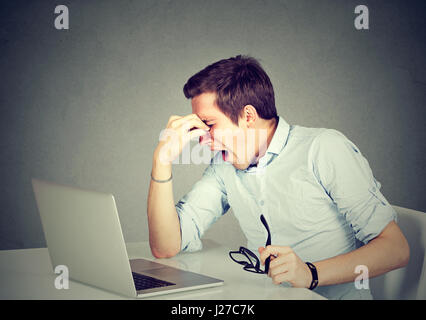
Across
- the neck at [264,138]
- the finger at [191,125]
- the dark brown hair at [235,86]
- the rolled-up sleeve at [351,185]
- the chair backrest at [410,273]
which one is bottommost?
the chair backrest at [410,273]

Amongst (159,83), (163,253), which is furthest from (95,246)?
(159,83)

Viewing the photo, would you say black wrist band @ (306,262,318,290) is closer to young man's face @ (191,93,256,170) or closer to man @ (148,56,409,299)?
man @ (148,56,409,299)

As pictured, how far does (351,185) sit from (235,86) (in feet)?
1.81

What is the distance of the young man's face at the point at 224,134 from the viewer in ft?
5.49

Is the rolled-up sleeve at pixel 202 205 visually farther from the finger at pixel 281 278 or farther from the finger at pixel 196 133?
the finger at pixel 281 278

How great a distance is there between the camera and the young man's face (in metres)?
1.67

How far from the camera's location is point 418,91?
337 centimetres

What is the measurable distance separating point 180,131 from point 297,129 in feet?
1.37

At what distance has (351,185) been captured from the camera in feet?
4.62

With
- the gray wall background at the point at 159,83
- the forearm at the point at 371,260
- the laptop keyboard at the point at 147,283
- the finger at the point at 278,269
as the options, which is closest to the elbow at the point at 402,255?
the forearm at the point at 371,260

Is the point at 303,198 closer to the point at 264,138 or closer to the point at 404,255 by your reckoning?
the point at 264,138

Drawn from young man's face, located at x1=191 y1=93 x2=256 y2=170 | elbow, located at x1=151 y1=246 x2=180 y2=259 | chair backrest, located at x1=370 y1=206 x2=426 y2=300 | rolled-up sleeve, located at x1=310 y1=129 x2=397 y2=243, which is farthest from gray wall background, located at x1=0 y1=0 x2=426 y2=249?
chair backrest, located at x1=370 y1=206 x2=426 y2=300

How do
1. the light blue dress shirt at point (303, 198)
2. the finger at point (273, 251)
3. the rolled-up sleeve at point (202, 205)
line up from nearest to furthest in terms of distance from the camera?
the finger at point (273, 251)
the light blue dress shirt at point (303, 198)
the rolled-up sleeve at point (202, 205)

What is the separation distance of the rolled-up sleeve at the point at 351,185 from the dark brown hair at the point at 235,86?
0.28 metres
